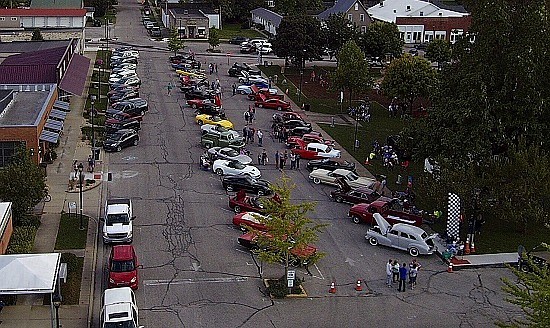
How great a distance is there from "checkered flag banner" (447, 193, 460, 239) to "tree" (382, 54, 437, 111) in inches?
1012

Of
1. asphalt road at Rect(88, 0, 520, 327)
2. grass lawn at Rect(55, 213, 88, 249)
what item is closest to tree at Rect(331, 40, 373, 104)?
asphalt road at Rect(88, 0, 520, 327)

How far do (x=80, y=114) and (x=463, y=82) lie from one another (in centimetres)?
3088

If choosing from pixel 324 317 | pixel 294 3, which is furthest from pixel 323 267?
pixel 294 3

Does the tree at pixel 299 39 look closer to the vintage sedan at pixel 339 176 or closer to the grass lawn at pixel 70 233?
the vintage sedan at pixel 339 176

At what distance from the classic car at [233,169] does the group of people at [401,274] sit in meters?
14.1

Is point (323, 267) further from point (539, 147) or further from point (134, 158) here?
point (134, 158)

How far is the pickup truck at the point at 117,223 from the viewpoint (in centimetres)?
3116

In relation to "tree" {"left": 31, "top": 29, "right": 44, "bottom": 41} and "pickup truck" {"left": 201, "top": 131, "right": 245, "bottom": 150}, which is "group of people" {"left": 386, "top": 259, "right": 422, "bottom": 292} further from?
"tree" {"left": 31, "top": 29, "right": 44, "bottom": 41}

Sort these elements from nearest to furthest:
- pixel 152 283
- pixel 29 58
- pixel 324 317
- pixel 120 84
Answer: pixel 324 317 → pixel 152 283 → pixel 29 58 → pixel 120 84

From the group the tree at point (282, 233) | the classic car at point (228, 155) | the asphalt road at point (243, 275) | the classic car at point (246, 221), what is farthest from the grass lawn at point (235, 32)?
the tree at point (282, 233)

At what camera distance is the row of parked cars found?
47.6 meters

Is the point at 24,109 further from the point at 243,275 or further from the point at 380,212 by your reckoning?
the point at 380,212

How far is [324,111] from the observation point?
201 feet

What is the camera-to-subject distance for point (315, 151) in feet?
152
